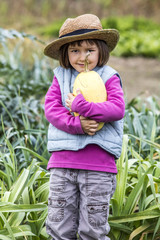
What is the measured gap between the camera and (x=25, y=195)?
91.7 inches

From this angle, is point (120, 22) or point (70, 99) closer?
point (70, 99)

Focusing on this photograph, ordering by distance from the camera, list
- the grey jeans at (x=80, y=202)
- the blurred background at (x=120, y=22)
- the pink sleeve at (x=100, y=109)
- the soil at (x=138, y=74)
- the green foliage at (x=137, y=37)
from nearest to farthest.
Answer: the pink sleeve at (x=100, y=109), the grey jeans at (x=80, y=202), the soil at (x=138, y=74), the blurred background at (x=120, y=22), the green foliage at (x=137, y=37)

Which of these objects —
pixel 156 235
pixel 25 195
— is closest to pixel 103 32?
pixel 25 195

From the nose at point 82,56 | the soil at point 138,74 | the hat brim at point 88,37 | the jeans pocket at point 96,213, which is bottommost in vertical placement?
the jeans pocket at point 96,213

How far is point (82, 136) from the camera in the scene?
2.01 m

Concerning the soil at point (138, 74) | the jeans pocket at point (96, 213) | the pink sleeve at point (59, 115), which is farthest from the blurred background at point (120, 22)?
the jeans pocket at point (96, 213)

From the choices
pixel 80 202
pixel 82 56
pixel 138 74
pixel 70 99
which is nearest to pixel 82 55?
pixel 82 56

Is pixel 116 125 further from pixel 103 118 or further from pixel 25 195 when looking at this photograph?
pixel 25 195

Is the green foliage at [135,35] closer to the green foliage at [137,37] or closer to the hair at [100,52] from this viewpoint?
the green foliage at [137,37]

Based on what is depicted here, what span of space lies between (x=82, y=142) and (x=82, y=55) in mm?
442

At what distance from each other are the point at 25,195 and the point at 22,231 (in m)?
0.27

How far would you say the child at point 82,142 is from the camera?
1.98 metres

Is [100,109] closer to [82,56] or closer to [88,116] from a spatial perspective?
[88,116]

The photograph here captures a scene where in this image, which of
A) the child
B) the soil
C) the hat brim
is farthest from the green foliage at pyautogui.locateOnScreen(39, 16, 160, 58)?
the child
